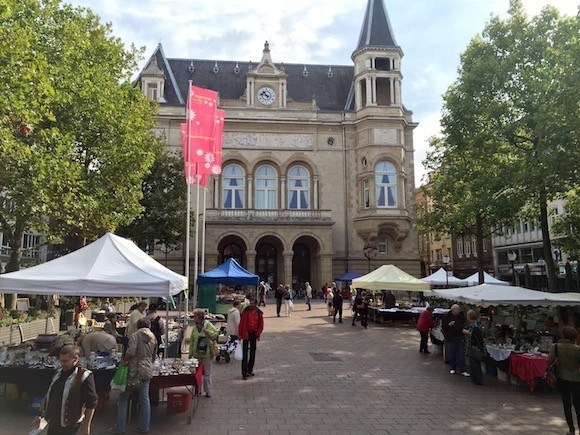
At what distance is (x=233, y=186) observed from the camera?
124 feet

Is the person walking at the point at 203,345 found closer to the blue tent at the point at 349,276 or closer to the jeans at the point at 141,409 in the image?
the jeans at the point at 141,409

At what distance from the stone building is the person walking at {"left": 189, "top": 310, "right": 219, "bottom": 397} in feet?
88.7

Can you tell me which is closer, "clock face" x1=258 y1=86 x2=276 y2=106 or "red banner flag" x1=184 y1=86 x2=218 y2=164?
"red banner flag" x1=184 y1=86 x2=218 y2=164

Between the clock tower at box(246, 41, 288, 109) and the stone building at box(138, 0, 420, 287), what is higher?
the clock tower at box(246, 41, 288, 109)

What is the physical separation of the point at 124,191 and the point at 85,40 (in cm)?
640

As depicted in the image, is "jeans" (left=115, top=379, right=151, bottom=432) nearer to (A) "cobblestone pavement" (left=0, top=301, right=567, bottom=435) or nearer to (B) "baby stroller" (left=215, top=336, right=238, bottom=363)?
(A) "cobblestone pavement" (left=0, top=301, right=567, bottom=435)

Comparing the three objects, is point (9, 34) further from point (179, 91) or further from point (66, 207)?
point (179, 91)

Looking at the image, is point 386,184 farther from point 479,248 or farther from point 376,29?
point 376,29

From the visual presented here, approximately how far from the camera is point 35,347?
9.86 meters

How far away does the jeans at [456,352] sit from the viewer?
36.8 ft

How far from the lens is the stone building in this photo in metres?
37.3

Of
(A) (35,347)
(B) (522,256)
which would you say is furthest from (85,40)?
(B) (522,256)

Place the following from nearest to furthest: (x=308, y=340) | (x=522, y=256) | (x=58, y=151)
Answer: (x=58, y=151) < (x=308, y=340) < (x=522, y=256)

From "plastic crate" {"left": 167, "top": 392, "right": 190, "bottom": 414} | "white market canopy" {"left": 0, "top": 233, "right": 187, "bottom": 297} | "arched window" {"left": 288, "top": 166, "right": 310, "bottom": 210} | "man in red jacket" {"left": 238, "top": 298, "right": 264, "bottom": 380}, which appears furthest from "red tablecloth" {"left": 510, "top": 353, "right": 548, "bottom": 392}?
"arched window" {"left": 288, "top": 166, "right": 310, "bottom": 210}
